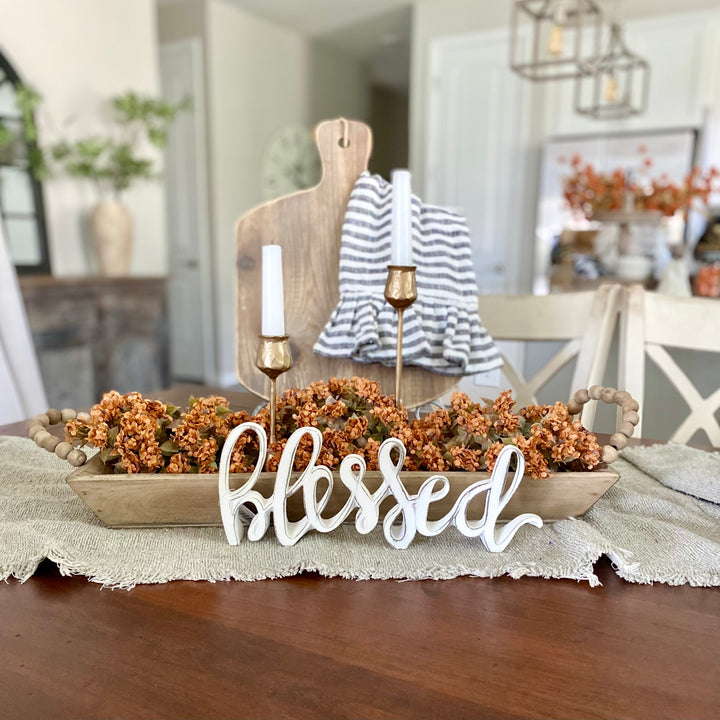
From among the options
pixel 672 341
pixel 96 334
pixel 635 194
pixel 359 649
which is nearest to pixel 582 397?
A: pixel 359 649

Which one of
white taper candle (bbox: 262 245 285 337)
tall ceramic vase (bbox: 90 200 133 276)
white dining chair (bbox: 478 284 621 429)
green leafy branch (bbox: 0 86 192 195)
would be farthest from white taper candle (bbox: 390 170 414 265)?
tall ceramic vase (bbox: 90 200 133 276)

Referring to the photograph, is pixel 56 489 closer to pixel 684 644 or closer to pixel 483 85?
pixel 684 644

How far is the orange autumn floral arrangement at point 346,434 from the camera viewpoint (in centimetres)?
62

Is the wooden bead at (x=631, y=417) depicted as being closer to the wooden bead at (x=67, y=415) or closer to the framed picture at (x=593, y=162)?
the wooden bead at (x=67, y=415)

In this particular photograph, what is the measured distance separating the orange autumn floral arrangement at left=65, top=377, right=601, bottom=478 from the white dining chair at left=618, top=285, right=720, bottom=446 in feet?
1.71

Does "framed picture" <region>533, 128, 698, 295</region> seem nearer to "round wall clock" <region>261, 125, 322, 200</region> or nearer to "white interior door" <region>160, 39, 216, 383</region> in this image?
"round wall clock" <region>261, 125, 322, 200</region>

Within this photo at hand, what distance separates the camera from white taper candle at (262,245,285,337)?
600 mm

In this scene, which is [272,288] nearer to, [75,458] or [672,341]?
[75,458]

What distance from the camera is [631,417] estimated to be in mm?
660

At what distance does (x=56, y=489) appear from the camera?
73 cm

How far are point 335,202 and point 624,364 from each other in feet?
2.00

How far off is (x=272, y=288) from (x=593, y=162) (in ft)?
12.3

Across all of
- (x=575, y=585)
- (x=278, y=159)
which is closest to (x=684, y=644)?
(x=575, y=585)

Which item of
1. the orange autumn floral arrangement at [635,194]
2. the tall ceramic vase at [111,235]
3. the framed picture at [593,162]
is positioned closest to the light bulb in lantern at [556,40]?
the orange autumn floral arrangement at [635,194]
